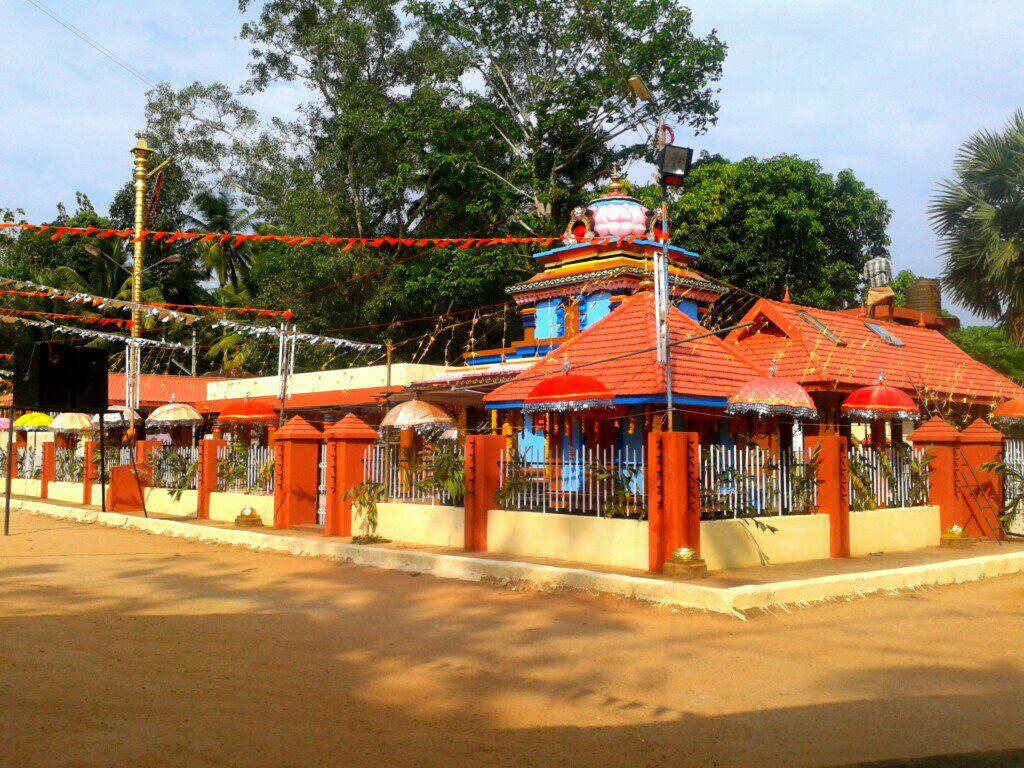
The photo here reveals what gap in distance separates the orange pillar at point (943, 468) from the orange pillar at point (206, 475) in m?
13.6

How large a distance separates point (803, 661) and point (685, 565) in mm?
2914

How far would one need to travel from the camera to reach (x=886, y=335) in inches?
771

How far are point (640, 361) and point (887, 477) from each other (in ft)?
14.2

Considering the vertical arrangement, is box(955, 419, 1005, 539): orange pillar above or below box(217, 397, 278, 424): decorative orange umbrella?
below

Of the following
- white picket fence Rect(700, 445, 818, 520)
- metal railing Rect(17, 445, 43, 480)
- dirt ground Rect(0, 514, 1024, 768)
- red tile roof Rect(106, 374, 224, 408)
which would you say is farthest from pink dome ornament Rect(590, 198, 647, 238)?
metal railing Rect(17, 445, 43, 480)

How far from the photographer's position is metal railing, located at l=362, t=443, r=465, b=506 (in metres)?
14.1

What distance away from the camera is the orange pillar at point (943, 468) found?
15297 millimetres

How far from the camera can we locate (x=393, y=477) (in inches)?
592

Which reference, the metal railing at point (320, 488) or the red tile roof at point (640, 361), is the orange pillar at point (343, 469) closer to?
the metal railing at point (320, 488)

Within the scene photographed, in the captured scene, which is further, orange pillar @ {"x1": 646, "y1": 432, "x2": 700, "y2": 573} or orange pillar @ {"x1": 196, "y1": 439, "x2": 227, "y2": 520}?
orange pillar @ {"x1": 196, "y1": 439, "x2": 227, "y2": 520}

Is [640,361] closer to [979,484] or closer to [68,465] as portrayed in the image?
[979,484]

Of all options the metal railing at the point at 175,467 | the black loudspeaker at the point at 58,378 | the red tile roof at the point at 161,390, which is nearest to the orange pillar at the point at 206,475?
the metal railing at the point at 175,467

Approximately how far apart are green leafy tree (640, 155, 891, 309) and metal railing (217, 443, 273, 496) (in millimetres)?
15972

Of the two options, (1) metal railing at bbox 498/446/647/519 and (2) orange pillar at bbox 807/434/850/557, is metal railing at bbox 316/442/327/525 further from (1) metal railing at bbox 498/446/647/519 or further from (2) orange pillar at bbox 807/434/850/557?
(2) orange pillar at bbox 807/434/850/557
